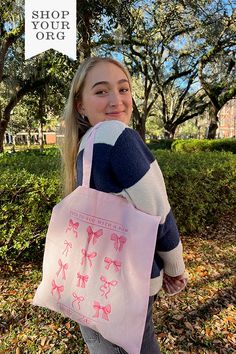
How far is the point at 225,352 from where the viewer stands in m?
2.22

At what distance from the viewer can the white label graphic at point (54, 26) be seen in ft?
14.4

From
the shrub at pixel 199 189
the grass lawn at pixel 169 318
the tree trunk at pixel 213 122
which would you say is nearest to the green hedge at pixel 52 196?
the shrub at pixel 199 189

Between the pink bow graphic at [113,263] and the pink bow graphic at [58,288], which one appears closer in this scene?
the pink bow graphic at [113,263]

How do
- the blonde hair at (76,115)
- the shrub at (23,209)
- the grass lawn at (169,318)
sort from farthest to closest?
the shrub at (23,209) < the grass lawn at (169,318) < the blonde hair at (76,115)

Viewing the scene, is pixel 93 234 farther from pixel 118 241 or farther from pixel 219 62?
pixel 219 62

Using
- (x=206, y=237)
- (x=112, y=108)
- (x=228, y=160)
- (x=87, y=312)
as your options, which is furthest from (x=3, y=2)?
(x=87, y=312)

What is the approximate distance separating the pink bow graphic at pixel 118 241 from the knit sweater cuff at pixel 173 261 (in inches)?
7.3

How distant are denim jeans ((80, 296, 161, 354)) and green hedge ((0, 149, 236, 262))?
80.0 inches

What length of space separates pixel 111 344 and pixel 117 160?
712 mm

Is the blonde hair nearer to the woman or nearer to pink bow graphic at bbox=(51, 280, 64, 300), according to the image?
the woman

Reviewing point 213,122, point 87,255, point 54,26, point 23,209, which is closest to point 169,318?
point 23,209

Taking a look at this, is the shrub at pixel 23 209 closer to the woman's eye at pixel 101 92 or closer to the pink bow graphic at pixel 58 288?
the pink bow graphic at pixel 58 288

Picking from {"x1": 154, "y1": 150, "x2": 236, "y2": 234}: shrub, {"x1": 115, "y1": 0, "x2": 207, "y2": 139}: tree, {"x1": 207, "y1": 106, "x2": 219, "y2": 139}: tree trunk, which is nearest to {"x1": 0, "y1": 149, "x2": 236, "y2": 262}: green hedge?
{"x1": 154, "y1": 150, "x2": 236, "y2": 234}: shrub

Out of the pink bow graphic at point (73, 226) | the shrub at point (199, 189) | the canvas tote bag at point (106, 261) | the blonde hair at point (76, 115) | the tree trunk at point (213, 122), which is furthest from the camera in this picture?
the tree trunk at point (213, 122)
